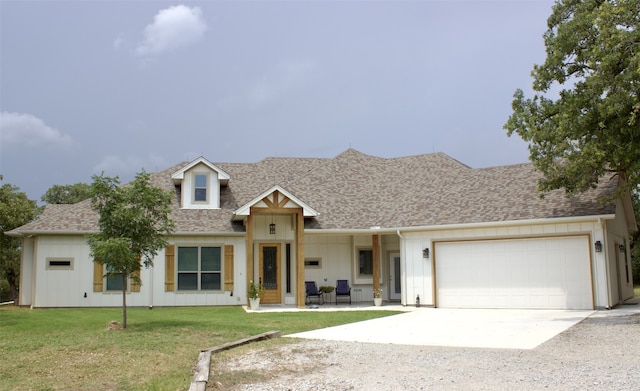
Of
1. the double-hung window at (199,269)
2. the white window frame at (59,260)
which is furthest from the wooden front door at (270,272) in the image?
the white window frame at (59,260)

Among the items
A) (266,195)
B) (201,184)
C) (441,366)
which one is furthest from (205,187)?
(441,366)

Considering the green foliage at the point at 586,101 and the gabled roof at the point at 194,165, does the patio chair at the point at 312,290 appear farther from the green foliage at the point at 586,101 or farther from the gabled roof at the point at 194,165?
the green foliage at the point at 586,101

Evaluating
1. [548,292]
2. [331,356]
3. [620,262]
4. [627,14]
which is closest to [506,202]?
[548,292]

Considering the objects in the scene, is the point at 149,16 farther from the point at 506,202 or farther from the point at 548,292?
the point at 548,292

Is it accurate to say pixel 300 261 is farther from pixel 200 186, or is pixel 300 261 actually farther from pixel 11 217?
pixel 11 217

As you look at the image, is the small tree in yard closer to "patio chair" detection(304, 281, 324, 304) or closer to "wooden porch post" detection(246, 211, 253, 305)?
"wooden porch post" detection(246, 211, 253, 305)

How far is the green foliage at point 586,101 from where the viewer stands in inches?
526

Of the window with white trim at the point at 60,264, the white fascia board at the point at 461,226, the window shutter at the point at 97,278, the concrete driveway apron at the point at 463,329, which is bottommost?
the concrete driveway apron at the point at 463,329

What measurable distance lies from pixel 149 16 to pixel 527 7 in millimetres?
11846

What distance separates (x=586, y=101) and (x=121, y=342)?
38.8 ft

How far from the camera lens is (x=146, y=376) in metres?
8.45

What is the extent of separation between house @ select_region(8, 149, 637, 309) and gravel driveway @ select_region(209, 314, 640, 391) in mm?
6896

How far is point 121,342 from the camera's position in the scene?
11.4 meters

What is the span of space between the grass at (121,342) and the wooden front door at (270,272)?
9.89 ft
